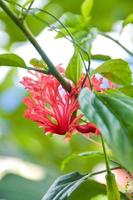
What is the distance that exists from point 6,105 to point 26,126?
0.15m

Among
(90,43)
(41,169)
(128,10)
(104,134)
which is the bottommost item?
(41,169)

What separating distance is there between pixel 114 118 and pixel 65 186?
225 millimetres

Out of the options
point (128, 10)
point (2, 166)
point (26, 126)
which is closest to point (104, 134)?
point (2, 166)

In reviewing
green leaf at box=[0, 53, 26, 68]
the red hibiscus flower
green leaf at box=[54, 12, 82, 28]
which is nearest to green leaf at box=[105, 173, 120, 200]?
the red hibiscus flower

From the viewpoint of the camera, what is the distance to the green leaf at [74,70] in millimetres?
742

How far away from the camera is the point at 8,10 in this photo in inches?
29.5

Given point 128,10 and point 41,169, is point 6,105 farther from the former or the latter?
point 128,10

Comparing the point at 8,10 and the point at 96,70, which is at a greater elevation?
the point at 8,10

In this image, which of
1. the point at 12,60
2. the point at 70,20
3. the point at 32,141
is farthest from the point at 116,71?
the point at 32,141

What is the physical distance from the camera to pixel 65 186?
817 mm

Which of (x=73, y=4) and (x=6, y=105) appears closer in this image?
(x=73, y=4)

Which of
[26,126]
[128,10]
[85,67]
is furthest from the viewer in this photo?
[26,126]

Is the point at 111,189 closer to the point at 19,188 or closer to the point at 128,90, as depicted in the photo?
the point at 128,90

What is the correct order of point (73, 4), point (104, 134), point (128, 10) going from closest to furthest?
point (104, 134)
point (128, 10)
point (73, 4)
